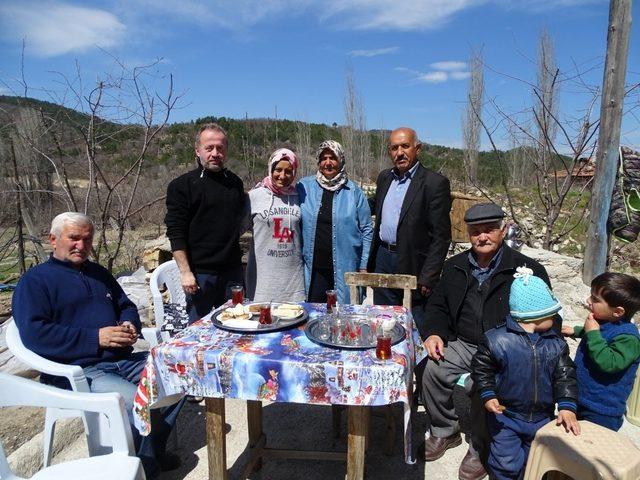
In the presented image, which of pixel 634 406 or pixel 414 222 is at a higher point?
pixel 414 222

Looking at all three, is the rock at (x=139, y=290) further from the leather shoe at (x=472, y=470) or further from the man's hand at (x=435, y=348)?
the leather shoe at (x=472, y=470)

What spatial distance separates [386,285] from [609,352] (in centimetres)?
117

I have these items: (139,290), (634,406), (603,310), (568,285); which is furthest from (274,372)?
(568,285)

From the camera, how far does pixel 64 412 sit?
6.32ft

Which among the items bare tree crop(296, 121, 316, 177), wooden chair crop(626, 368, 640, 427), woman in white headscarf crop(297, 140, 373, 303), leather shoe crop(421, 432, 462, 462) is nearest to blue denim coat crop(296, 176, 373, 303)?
woman in white headscarf crop(297, 140, 373, 303)

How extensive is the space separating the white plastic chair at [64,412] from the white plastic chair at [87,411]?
0.61 ft

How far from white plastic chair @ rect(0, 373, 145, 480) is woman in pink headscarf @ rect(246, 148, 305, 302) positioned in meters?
1.26

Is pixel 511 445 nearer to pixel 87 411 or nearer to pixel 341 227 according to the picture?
pixel 341 227

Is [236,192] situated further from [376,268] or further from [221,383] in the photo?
[221,383]

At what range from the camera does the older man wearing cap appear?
2.27m

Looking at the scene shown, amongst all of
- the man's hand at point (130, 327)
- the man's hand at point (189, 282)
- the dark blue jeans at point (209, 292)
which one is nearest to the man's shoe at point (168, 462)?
the man's hand at point (130, 327)

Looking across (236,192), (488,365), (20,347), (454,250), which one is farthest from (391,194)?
(454,250)

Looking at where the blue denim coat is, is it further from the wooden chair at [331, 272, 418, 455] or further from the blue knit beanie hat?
the blue knit beanie hat

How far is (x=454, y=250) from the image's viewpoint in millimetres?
7254
